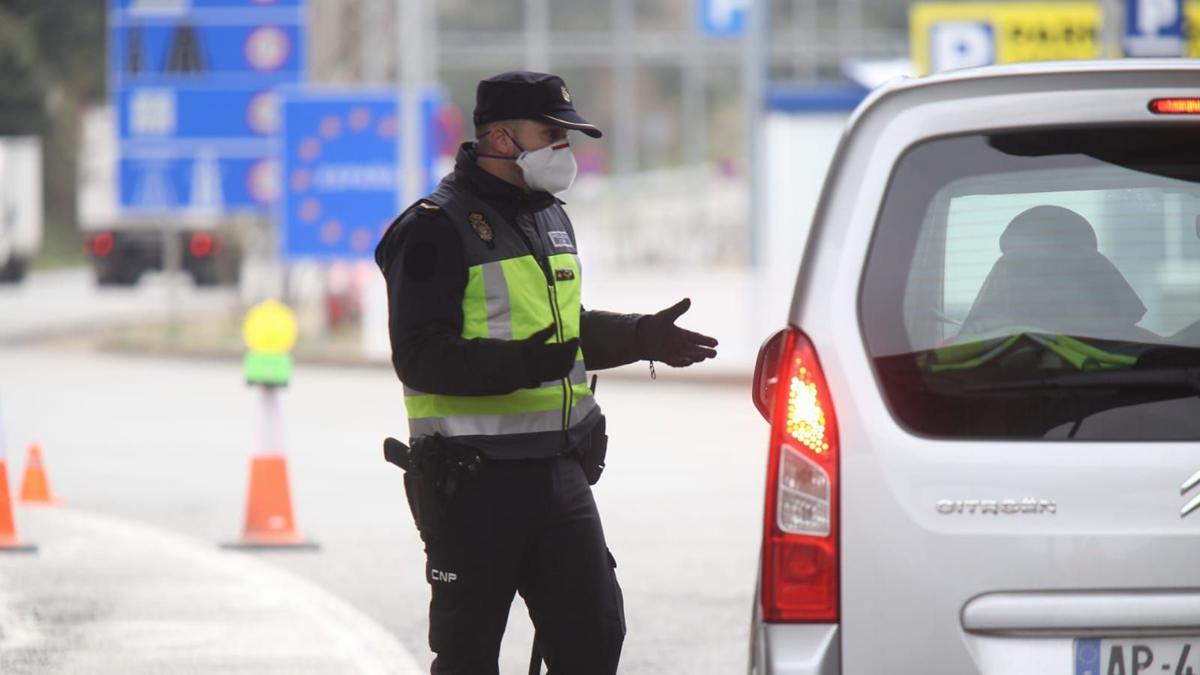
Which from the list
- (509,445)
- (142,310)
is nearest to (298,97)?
(142,310)

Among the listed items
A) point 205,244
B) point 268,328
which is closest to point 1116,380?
point 268,328

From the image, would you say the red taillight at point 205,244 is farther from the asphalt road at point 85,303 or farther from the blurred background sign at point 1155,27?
the blurred background sign at point 1155,27

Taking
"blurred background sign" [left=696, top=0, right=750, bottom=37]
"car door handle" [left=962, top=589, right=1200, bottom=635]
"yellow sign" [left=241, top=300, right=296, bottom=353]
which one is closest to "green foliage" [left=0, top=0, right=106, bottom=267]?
"blurred background sign" [left=696, top=0, right=750, bottom=37]

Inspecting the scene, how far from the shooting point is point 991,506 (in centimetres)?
371

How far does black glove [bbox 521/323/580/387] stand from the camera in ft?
15.2

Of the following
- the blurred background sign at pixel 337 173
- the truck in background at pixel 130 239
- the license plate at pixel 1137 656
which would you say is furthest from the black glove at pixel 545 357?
the truck in background at pixel 130 239

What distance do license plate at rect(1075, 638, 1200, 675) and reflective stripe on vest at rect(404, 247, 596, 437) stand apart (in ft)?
4.98

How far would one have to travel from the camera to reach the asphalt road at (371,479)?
855 centimetres

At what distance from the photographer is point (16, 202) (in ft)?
147

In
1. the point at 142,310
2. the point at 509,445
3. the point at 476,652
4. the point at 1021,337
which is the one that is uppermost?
the point at 1021,337

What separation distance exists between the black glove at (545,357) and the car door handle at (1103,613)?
128cm

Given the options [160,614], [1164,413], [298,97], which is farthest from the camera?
[298,97]

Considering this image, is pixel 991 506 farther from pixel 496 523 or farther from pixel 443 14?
pixel 443 14

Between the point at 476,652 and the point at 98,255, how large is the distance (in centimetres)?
3869
